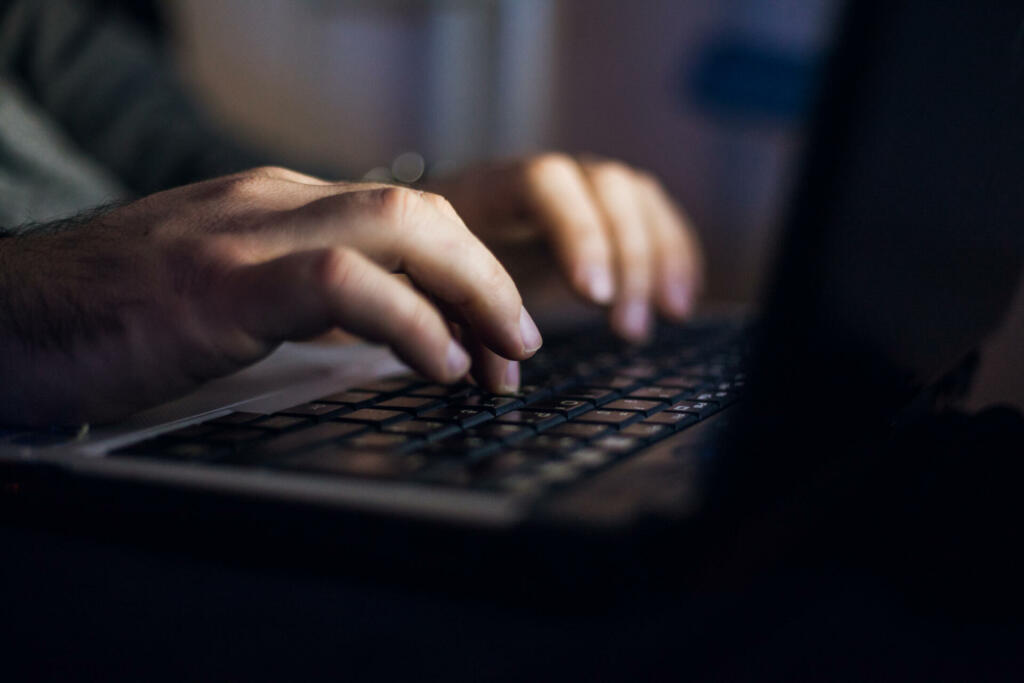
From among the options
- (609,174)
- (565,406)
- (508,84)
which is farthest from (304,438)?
(508,84)

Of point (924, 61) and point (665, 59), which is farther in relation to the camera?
point (665, 59)

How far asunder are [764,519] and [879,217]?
4.3 inches

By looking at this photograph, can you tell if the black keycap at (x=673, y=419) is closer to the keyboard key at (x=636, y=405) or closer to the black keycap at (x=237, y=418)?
the keyboard key at (x=636, y=405)

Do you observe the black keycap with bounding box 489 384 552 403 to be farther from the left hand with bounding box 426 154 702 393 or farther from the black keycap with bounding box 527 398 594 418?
the left hand with bounding box 426 154 702 393

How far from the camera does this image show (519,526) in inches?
9.6

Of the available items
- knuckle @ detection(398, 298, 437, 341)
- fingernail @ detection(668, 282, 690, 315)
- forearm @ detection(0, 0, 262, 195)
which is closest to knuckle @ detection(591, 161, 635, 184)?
fingernail @ detection(668, 282, 690, 315)

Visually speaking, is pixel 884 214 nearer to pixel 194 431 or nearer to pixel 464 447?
pixel 464 447

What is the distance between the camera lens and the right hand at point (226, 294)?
36 centimetres

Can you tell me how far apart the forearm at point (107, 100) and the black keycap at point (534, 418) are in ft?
3.07

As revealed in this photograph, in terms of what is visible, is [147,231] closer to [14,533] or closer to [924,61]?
[14,533]

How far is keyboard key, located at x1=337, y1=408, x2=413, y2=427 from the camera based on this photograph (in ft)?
1.26

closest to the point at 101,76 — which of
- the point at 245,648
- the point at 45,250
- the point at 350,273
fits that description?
the point at 45,250

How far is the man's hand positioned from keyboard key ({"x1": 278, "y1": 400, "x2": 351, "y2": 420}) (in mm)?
287

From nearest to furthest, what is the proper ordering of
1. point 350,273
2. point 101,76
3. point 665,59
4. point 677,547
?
point 677,547 → point 350,273 → point 101,76 → point 665,59
